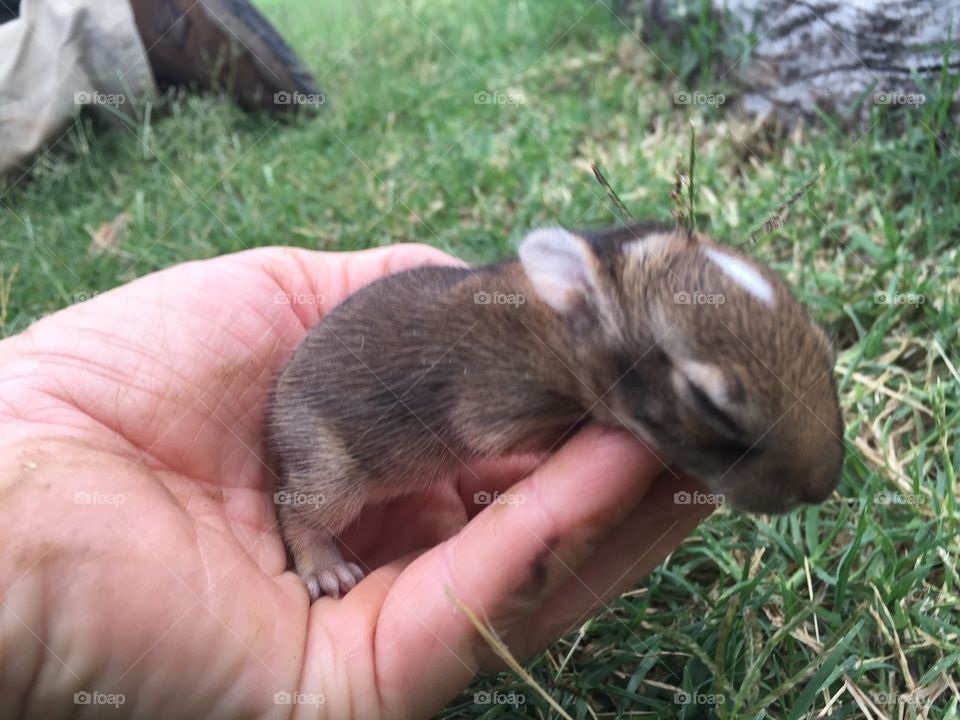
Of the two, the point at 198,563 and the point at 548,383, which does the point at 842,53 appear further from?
the point at 198,563

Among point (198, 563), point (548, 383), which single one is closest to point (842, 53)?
point (548, 383)

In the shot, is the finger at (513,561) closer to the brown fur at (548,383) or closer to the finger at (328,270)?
the brown fur at (548,383)

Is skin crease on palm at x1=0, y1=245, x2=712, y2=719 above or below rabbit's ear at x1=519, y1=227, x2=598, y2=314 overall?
below

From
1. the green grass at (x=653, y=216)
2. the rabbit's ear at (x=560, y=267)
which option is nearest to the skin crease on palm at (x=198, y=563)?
the green grass at (x=653, y=216)

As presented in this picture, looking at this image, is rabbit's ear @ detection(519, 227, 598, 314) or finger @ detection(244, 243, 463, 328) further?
finger @ detection(244, 243, 463, 328)

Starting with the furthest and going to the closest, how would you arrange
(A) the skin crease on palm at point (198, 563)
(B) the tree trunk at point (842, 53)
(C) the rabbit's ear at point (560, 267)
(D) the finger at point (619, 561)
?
(B) the tree trunk at point (842, 53)
(C) the rabbit's ear at point (560, 267)
(D) the finger at point (619, 561)
(A) the skin crease on palm at point (198, 563)

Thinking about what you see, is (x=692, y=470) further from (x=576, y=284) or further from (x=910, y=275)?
A: (x=910, y=275)

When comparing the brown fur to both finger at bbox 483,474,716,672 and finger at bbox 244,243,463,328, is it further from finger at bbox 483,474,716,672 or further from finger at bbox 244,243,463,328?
finger at bbox 244,243,463,328

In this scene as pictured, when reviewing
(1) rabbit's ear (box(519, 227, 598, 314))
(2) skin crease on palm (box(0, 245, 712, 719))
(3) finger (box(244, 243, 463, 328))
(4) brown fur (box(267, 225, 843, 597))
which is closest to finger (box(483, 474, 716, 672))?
(2) skin crease on palm (box(0, 245, 712, 719))
